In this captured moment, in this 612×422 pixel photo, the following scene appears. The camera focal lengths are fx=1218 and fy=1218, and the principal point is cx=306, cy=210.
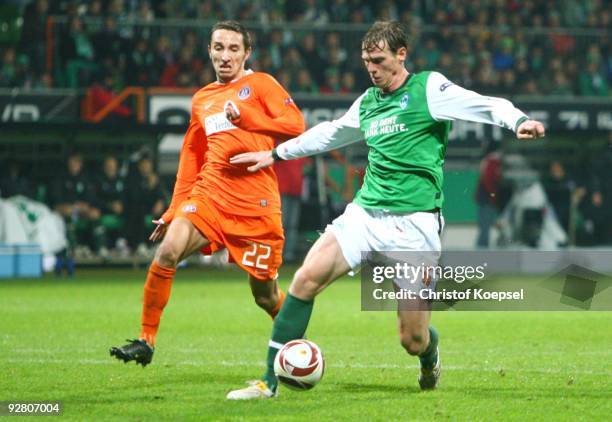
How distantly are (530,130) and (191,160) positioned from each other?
302cm

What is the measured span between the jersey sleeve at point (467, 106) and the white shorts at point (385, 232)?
0.65 m

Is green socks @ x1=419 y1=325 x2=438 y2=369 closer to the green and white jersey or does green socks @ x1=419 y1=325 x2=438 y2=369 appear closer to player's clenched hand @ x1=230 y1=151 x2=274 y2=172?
the green and white jersey

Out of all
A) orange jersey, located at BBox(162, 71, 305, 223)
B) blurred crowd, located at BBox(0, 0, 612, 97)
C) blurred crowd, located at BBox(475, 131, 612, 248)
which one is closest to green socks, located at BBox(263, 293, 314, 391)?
orange jersey, located at BBox(162, 71, 305, 223)

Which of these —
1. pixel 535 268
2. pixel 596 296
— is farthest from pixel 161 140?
pixel 596 296

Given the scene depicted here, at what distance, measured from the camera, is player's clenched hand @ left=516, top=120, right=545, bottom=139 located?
21.6ft

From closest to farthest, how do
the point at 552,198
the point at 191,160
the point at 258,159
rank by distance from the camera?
1. the point at 258,159
2. the point at 191,160
3. the point at 552,198

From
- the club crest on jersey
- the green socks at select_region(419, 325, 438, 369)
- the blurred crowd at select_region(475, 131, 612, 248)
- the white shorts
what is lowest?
the blurred crowd at select_region(475, 131, 612, 248)

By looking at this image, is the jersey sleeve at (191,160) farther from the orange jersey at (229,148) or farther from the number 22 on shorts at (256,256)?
the number 22 on shorts at (256,256)

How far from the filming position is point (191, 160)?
8.84 meters

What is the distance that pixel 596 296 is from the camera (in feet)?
51.5

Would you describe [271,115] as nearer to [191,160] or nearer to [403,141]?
[191,160]

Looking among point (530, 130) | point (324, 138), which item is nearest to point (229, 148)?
point (324, 138)

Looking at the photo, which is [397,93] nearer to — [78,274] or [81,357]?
[81,357]

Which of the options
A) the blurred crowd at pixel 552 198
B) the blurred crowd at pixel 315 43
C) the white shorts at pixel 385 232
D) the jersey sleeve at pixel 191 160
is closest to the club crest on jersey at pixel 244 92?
the jersey sleeve at pixel 191 160
